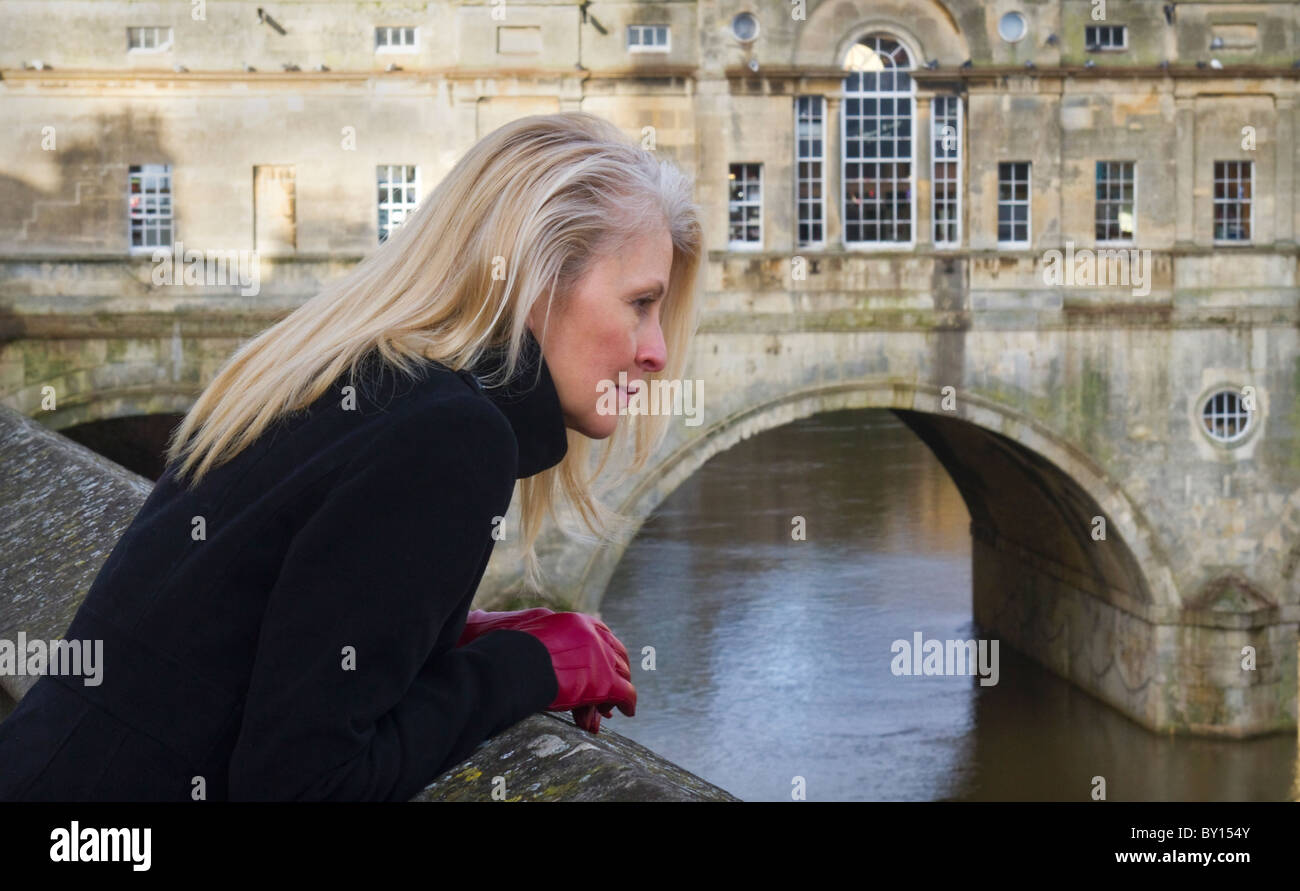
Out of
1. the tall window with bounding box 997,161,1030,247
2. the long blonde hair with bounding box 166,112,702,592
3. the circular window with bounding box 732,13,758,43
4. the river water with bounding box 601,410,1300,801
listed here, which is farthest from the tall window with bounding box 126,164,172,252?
the long blonde hair with bounding box 166,112,702,592

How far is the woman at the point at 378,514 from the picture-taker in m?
1.64

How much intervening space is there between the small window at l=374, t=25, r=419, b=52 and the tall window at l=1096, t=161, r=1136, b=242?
8319mm

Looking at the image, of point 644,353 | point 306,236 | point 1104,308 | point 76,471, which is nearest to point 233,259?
point 306,236

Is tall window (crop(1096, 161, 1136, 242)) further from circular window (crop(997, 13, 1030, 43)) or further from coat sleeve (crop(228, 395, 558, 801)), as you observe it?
coat sleeve (crop(228, 395, 558, 801))

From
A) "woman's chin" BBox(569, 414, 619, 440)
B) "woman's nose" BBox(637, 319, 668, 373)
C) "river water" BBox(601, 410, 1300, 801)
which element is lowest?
"river water" BBox(601, 410, 1300, 801)

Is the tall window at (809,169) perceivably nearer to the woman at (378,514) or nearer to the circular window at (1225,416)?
the circular window at (1225,416)

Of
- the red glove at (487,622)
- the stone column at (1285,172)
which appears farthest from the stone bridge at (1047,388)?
the red glove at (487,622)

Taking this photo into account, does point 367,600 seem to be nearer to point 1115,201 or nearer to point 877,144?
point 877,144

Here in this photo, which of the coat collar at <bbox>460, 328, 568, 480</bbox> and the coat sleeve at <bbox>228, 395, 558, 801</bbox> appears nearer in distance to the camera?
the coat sleeve at <bbox>228, 395, 558, 801</bbox>

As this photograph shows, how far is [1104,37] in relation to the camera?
1856 centimetres

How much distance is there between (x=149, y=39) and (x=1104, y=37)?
11.3m

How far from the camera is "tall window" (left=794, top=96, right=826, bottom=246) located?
18.8 m

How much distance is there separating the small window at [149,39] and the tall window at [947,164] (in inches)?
359
